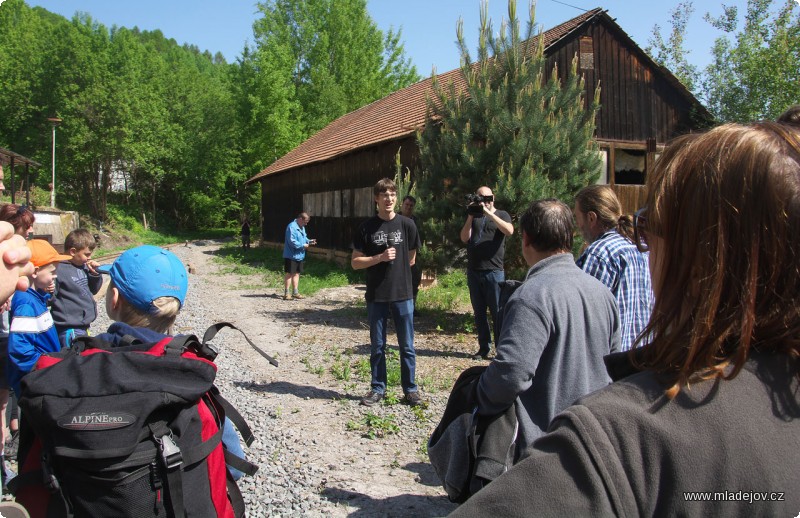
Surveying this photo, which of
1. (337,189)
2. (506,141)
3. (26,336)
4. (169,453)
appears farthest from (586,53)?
(169,453)

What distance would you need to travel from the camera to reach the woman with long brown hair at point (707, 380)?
84cm

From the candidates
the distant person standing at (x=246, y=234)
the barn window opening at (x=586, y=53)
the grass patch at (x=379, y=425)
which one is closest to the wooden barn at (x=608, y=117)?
the barn window opening at (x=586, y=53)

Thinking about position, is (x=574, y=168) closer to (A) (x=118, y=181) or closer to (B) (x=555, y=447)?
(B) (x=555, y=447)

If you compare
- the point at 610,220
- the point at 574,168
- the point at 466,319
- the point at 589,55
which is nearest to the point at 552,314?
the point at 610,220

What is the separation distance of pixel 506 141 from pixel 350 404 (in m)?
4.55

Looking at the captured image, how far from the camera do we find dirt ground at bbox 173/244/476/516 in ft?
13.0

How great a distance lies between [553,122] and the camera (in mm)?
8219

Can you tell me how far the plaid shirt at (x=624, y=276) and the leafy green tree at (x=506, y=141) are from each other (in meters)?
4.71

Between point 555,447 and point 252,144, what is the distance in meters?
35.0

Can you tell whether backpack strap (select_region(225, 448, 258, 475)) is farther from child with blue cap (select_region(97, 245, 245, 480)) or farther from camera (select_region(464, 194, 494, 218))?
camera (select_region(464, 194, 494, 218))

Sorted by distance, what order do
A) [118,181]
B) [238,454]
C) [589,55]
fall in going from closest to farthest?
1. [238,454]
2. [589,55]
3. [118,181]

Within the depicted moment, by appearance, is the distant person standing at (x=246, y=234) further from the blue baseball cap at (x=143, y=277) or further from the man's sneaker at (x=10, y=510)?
the man's sneaker at (x=10, y=510)

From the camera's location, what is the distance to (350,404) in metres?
5.73

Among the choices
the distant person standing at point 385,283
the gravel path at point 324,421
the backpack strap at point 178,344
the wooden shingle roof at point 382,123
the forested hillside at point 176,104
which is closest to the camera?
the backpack strap at point 178,344
